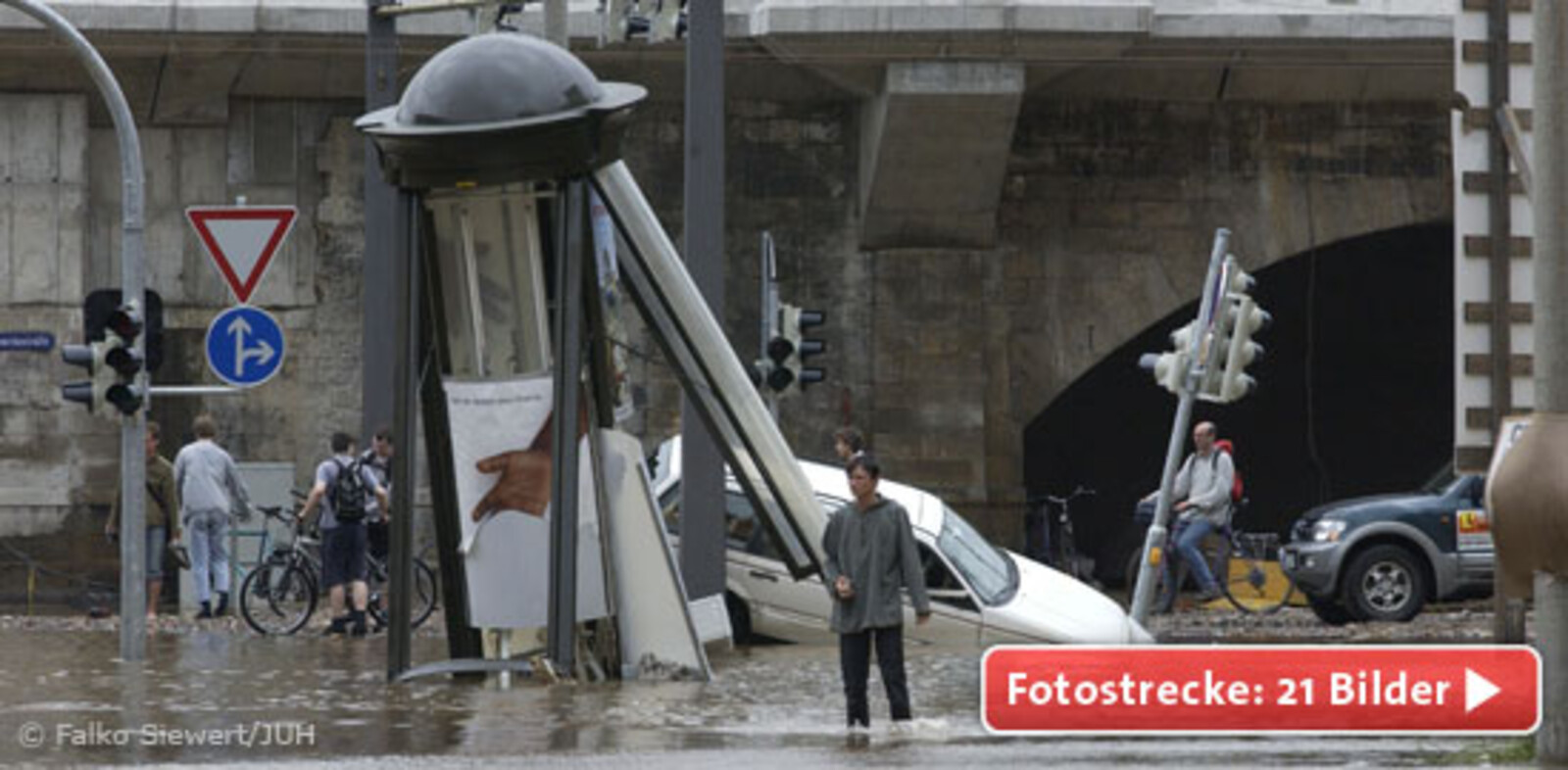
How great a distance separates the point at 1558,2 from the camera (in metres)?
13.1

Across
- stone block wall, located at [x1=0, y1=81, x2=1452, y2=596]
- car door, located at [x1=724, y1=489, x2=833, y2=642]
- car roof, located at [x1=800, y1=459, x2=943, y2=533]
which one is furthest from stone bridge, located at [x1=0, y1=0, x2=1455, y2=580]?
car door, located at [x1=724, y1=489, x2=833, y2=642]

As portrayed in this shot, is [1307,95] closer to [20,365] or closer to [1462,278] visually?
[20,365]

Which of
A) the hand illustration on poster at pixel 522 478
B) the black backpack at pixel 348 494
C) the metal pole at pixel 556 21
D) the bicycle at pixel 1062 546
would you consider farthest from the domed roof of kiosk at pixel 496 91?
the bicycle at pixel 1062 546

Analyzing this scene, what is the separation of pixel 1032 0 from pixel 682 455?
7.72 meters

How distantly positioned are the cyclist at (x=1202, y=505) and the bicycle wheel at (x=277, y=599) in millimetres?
6599

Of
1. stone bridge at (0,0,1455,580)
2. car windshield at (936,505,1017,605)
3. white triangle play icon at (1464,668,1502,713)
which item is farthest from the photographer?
stone bridge at (0,0,1455,580)

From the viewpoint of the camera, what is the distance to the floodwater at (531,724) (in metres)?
14.4

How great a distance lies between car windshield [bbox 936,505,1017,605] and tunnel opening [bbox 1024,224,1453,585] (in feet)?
41.0

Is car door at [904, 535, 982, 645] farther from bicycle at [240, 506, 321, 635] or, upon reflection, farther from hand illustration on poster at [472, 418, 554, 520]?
hand illustration on poster at [472, 418, 554, 520]

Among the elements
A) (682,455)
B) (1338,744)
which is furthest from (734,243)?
(1338,744)

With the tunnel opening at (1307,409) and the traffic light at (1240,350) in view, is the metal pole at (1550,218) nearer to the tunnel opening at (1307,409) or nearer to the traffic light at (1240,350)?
the traffic light at (1240,350)

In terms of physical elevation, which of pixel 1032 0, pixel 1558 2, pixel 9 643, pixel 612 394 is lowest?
pixel 9 643

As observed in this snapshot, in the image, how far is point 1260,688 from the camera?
43.4ft

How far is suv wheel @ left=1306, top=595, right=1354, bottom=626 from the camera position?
91.5 ft
